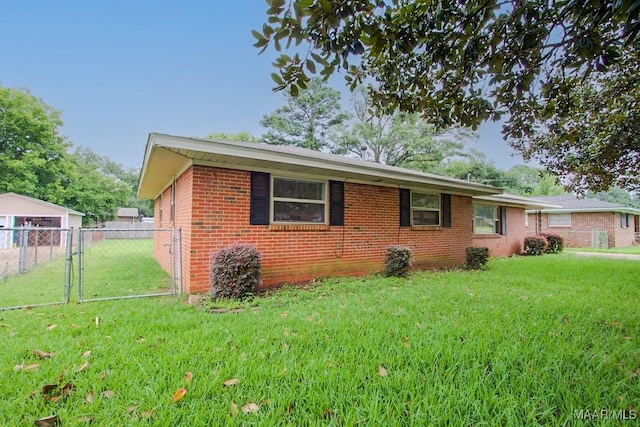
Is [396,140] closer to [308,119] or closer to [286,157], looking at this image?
[308,119]

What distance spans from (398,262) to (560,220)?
63.5 feet

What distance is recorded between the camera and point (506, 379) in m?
2.26

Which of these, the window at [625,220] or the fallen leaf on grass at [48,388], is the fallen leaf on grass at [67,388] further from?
the window at [625,220]

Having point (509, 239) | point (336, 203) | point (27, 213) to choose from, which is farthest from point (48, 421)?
point (27, 213)

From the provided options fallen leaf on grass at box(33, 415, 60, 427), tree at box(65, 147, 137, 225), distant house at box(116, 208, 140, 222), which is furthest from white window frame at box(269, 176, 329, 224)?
distant house at box(116, 208, 140, 222)

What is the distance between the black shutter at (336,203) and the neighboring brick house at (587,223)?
17.3 m

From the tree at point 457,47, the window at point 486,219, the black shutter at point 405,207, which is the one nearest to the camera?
the tree at point 457,47

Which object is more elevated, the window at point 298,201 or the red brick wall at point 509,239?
the window at point 298,201

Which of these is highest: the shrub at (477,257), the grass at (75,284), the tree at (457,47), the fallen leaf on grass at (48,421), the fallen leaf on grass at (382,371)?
the tree at (457,47)

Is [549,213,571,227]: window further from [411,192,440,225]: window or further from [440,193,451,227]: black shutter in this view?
[411,192,440,225]: window

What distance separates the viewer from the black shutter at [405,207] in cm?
823

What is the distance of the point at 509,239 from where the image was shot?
1314cm

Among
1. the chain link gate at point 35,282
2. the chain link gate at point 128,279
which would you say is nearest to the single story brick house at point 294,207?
the chain link gate at point 128,279

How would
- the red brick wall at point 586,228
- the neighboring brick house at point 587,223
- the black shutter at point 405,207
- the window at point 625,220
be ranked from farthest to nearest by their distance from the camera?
the window at point 625,220
the red brick wall at point 586,228
the neighboring brick house at point 587,223
the black shutter at point 405,207
